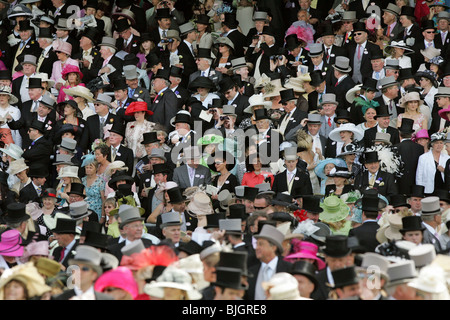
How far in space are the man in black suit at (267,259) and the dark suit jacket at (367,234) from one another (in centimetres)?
134

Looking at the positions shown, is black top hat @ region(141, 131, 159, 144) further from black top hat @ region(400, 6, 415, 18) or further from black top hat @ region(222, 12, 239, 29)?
black top hat @ region(400, 6, 415, 18)

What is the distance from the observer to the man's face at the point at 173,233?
11.1 metres

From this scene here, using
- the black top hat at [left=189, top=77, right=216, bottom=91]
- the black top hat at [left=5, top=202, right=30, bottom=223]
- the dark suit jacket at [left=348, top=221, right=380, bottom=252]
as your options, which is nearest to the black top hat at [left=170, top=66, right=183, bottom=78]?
the black top hat at [left=189, top=77, right=216, bottom=91]

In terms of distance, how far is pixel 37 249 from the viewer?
10.3 metres

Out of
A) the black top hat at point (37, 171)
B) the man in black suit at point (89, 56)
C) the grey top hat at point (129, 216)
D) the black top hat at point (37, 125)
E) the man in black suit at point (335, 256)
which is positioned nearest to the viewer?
the man in black suit at point (335, 256)

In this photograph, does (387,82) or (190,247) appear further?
(387,82)

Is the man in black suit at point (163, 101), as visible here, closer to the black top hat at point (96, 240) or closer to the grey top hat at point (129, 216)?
the grey top hat at point (129, 216)

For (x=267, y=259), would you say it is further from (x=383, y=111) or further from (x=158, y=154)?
(x=383, y=111)

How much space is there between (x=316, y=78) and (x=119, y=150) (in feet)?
10.7

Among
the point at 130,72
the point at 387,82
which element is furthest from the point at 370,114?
the point at 130,72

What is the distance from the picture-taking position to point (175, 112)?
51.0 ft

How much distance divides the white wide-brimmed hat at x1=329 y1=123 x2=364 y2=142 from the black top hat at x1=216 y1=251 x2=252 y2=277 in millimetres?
5346

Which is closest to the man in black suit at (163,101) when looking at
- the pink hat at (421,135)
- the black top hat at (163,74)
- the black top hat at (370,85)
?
the black top hat at (163,74)

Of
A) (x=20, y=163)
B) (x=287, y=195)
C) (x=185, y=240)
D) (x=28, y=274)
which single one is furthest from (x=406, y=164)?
(x=28, y=274)
